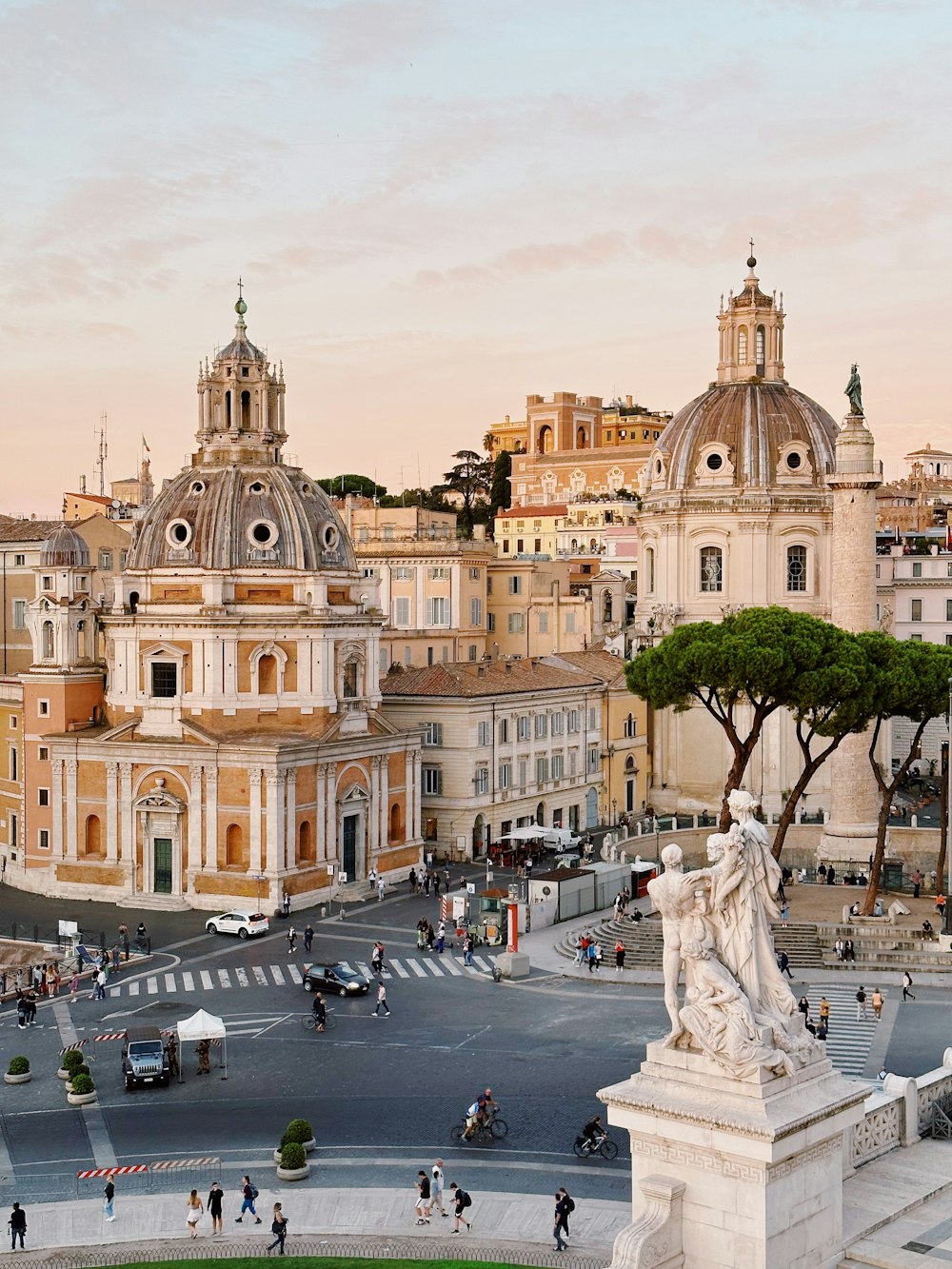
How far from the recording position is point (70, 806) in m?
61.2

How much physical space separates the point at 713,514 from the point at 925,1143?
6030 centimetres

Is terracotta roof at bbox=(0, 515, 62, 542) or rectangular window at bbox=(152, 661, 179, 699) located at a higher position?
terracotta roof at bbox=(0, 515, 62, 542)

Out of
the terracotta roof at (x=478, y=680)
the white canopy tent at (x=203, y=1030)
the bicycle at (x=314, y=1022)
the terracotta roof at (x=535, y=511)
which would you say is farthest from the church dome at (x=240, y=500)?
the terracotta roof at (x=535, y=511)

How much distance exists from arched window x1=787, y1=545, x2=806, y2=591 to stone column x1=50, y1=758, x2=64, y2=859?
37.9 meters

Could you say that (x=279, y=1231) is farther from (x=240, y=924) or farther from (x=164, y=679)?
(x=164, y=679)

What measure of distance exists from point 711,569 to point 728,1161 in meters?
66.3

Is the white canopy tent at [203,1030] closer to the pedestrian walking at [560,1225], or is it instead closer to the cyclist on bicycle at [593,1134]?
the cyclist on bicycle at [593,1134]

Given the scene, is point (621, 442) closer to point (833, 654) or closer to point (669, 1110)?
point (833, 654)

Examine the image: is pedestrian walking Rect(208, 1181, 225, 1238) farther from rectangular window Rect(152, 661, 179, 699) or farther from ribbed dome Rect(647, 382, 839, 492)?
ribbed dome Rect(647, 382, 839, 492)

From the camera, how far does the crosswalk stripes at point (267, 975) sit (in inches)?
1783

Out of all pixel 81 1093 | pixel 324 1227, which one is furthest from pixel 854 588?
pixel 324 1227

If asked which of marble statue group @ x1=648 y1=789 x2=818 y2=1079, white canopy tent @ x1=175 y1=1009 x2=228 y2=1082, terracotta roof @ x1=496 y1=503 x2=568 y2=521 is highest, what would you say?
terracotta roof @ x1=496 y1=503 x2=568 y2=521

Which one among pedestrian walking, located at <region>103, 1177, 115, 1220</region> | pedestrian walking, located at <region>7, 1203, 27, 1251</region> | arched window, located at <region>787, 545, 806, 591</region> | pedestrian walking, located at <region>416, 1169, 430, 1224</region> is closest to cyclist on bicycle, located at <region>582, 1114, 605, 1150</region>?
pedestrian walking, located at <region>416, 1169, 430, 1224</region>

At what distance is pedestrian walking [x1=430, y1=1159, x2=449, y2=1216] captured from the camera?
26.8 meters
